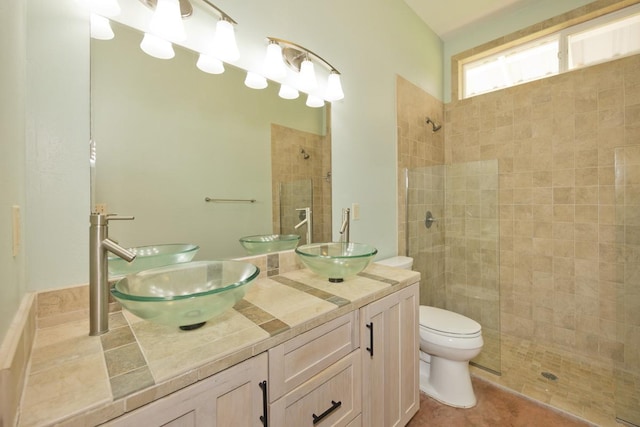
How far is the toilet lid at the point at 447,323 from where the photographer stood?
5.25 ft

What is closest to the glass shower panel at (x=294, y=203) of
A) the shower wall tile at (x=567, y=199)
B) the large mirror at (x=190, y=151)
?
the large mirror at (x=190, y=151)

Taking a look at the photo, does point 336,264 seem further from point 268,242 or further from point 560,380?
point 560,380

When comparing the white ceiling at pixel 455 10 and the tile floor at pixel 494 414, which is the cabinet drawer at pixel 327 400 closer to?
the tile floor at pixel 494 414

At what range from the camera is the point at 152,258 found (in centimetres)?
104

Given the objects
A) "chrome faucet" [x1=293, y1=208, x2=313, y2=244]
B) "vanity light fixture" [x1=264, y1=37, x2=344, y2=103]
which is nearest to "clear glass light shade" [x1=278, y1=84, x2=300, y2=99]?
"vanity light fixture" [x1=264, y1=37, x2=344, y2=103]

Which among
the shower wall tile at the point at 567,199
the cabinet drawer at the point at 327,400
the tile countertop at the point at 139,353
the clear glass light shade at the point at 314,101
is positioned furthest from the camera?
the shower wall tile at the point at 567,199

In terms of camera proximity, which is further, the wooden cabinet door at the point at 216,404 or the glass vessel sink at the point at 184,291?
the glass vessel sink at the point at 184,291

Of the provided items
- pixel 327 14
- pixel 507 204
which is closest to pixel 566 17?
pixel 507 204

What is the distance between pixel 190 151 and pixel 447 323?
5.77 ft

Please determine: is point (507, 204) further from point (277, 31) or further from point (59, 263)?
point (59, 263)

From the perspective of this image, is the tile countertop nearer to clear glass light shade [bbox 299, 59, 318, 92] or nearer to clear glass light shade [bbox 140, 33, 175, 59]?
clear glass light shade [bbox 140, 33, 175, 59]

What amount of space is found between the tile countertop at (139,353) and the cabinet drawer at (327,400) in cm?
18

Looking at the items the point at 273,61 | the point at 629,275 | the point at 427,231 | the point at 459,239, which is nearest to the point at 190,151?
the point at 273,61

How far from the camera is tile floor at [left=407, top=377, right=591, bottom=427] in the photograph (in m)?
1.50
